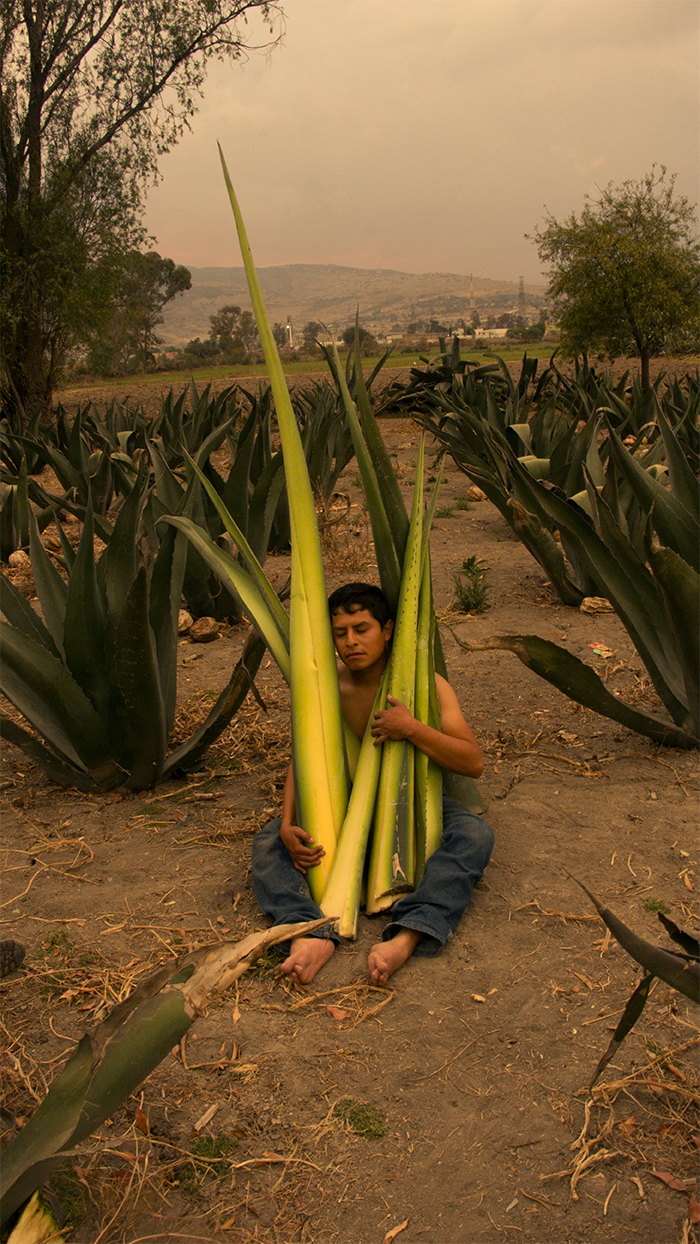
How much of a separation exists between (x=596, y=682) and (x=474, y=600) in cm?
160

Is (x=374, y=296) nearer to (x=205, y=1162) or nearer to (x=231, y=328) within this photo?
(x=231, y=328)

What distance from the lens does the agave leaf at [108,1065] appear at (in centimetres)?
104

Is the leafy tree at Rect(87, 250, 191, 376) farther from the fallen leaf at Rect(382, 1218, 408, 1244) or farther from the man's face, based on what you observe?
the fallen leaf at Rect(382, 1218, 408, 1244)

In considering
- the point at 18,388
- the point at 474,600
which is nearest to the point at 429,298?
the point at 18,388

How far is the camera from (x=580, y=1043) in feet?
4.94

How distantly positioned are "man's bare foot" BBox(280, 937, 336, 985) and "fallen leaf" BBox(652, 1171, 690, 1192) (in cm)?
70

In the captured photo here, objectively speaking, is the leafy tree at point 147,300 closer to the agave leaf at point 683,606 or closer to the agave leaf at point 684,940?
the agave leaf at point 683,606

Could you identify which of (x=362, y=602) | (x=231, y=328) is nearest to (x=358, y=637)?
(x=362, y=602)

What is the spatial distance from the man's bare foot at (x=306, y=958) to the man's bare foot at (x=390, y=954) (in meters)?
0.09

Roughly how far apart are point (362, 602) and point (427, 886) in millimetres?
662

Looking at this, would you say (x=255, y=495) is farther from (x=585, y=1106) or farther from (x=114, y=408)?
(x=114, y=408)

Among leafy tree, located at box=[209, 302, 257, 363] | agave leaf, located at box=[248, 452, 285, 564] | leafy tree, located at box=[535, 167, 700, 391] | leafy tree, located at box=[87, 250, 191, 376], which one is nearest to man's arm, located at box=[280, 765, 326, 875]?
agave leaf, located at box=[248, 452, 285, 564]

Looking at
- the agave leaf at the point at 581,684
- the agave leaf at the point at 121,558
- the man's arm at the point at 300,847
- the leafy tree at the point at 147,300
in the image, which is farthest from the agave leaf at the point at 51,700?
the leafy tree at the point at 147,300

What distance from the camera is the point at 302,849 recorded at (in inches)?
75.0
